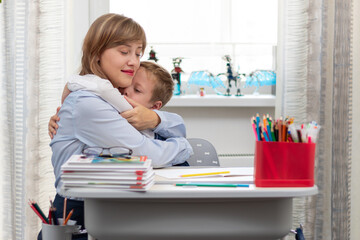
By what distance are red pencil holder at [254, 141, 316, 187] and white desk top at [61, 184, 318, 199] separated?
0.03m

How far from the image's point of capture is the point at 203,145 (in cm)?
202

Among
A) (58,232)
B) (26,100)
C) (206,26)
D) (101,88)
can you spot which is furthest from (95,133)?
(206,26)

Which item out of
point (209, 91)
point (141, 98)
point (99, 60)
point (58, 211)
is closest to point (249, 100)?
point (209, 91)

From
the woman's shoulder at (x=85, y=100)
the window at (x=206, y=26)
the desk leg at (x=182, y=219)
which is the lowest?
the desk leg at (x=182, y=219)

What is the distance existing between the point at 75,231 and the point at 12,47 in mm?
1154

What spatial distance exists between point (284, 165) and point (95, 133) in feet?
1.92

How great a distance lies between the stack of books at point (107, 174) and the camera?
3.56 feet

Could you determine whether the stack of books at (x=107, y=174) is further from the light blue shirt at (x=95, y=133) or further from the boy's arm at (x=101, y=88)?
the boy's arm at (x=101, y=88)

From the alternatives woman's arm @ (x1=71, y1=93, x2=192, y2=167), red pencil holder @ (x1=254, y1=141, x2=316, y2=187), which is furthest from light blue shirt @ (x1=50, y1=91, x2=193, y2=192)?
red pencil holder @ (x1=254, y1=141, x2=316, y2=187)

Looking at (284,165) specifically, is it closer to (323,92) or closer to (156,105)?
(156,105)

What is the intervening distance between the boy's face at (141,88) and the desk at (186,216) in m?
0.70

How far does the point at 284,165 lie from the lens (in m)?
1.15

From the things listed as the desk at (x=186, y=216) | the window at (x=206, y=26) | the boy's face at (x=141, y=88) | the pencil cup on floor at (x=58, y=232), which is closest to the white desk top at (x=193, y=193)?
the desk at (x=186, y=216)

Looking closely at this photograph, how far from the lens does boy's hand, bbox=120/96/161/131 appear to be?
161 centimetres
